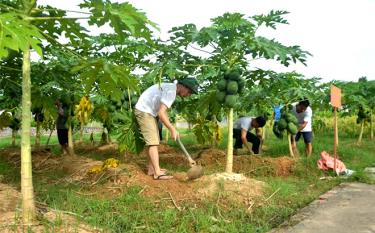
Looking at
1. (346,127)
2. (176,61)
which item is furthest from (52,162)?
(346,127)

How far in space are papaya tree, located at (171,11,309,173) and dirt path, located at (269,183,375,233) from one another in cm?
154

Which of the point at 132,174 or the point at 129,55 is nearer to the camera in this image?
the point at 132,174

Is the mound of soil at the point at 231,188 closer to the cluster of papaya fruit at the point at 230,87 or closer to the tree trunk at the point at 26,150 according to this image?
the cluster of papaya fruit at the point at 230,87

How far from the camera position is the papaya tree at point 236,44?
231 inches

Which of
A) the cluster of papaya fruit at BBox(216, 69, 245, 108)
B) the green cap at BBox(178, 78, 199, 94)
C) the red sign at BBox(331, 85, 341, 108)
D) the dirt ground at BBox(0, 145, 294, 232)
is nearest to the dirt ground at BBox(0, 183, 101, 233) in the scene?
the dirt ground at BBox(0, 145, 294, 232)

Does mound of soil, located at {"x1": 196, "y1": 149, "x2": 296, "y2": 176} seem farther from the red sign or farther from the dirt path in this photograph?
the dirt path

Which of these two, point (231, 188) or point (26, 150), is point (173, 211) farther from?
point (26, 150)

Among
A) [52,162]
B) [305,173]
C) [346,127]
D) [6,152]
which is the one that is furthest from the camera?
[346,127]

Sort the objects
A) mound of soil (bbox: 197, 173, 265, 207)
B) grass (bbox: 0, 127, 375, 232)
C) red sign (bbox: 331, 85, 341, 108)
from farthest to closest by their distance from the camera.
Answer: red sign (bbox: 331, 85, 341, 108), mound of soil (bbox: 197, 173, 265, 207), grass (bbox: 0, 127, 375, 232)

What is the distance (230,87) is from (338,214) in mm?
2186

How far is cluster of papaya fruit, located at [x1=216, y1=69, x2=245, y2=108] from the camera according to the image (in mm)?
6277

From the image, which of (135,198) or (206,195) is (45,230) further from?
(206,195)

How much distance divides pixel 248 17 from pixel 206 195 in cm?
258

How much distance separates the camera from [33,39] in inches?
112
